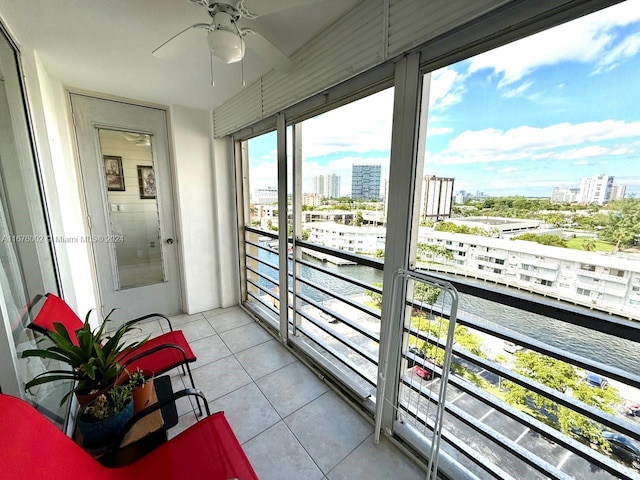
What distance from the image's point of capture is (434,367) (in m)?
1.40

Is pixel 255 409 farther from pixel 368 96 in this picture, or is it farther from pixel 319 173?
pixel 368 96

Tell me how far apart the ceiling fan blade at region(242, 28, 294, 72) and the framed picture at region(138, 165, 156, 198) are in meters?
2.13

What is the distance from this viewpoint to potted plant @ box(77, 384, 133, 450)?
1093 millimetres

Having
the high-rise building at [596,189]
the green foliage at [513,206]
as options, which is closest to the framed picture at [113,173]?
the green foliage at [513,206]

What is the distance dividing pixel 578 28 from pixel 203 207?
10.7 ft

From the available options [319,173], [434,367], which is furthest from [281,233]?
[434,367]

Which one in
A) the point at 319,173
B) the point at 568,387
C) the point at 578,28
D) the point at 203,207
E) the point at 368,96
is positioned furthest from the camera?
the point at 203,207

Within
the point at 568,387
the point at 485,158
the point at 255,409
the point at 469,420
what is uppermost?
the point at 485,158

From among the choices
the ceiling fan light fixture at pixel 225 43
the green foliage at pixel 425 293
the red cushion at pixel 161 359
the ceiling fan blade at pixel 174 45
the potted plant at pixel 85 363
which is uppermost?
the ceiling fan blade at pixel 174 45

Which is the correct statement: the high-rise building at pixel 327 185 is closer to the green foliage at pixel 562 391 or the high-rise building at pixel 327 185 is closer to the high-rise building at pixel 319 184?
the high-rise building at pixel 319 184

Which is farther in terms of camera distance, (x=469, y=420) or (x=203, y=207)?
(x=203, y=207)

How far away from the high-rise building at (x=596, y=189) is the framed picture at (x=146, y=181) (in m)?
3.47

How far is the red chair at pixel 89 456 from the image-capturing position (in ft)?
2.38

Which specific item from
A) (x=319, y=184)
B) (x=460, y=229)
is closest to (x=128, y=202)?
(x=319, y=184)
